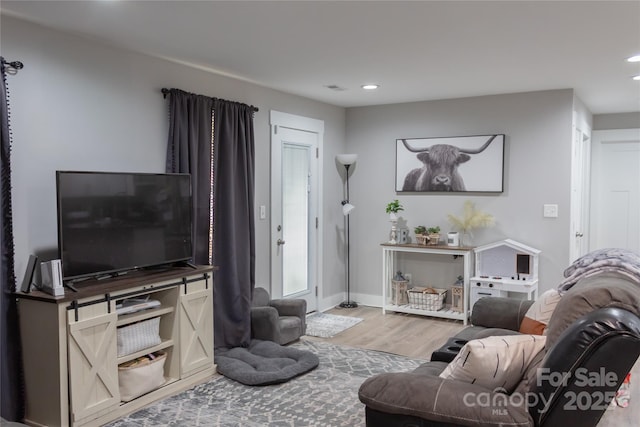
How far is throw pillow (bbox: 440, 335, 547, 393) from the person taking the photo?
6.72ft

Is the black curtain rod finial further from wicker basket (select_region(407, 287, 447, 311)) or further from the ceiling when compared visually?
wicker basket (select_region(407, 287, 447, 311))

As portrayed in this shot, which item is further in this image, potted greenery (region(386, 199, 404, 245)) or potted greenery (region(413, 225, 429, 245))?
potted greenery (region(386, 199, 404, 245))

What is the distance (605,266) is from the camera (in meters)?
2.78

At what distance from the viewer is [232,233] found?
14.6ft

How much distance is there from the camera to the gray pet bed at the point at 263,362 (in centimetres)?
377

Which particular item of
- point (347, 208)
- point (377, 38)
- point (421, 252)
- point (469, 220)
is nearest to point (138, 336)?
point (377, 38)

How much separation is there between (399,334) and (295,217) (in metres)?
1.59

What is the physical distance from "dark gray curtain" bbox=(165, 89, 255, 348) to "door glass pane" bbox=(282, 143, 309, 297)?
0.75m

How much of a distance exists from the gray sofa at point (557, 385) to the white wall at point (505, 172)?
3289 mm

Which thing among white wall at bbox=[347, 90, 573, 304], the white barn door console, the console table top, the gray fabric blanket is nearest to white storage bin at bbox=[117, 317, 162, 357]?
the white barn door console

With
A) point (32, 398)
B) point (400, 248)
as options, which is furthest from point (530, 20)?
point (32, 398)

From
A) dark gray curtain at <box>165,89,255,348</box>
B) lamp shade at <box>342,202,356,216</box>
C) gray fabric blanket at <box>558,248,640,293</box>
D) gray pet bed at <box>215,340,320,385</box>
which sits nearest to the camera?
gray fabric blanket at <box>558,248,640,293</box>

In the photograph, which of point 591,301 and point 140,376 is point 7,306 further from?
point 591,301

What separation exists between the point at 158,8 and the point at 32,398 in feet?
7.47
